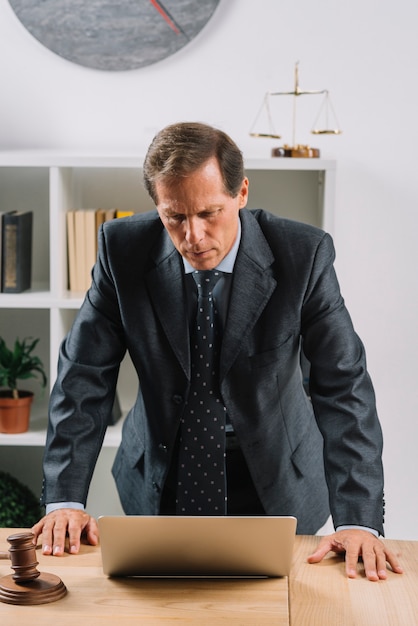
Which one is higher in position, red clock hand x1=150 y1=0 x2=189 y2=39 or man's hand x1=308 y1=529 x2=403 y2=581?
red clock hand x1=150 y1=0 x2=189 y2=39

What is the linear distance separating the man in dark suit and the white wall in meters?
1.14

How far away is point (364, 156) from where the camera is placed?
10.3 feet

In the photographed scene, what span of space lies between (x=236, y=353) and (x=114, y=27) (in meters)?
1.63

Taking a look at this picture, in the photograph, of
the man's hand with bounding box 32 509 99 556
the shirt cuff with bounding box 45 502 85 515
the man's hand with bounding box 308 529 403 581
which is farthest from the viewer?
the shirt cuff with bounding box 45 502 85 515

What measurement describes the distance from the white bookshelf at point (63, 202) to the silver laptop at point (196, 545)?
1.44 metres

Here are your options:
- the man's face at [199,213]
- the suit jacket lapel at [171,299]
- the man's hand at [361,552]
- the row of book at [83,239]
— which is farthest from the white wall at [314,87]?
the man's hand at [361,552]

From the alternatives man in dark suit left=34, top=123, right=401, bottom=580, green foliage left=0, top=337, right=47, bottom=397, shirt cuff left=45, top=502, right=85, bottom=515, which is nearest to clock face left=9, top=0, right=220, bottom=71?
green foliage left=0, top=337, right=47, bottom=397

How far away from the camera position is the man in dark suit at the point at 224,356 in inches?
68.9

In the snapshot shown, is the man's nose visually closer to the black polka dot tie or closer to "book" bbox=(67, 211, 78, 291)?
the black polka dot tie

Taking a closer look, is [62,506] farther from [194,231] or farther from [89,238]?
[89,238]

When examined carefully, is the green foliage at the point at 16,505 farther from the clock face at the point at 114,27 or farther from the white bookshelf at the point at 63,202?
the clock face at the point at 114,27

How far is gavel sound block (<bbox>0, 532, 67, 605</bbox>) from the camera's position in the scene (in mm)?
1448

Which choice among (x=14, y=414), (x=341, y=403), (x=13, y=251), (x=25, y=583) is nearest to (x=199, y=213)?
(x=341, y=403)

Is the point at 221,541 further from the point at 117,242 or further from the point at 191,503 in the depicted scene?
the point at 117,242
